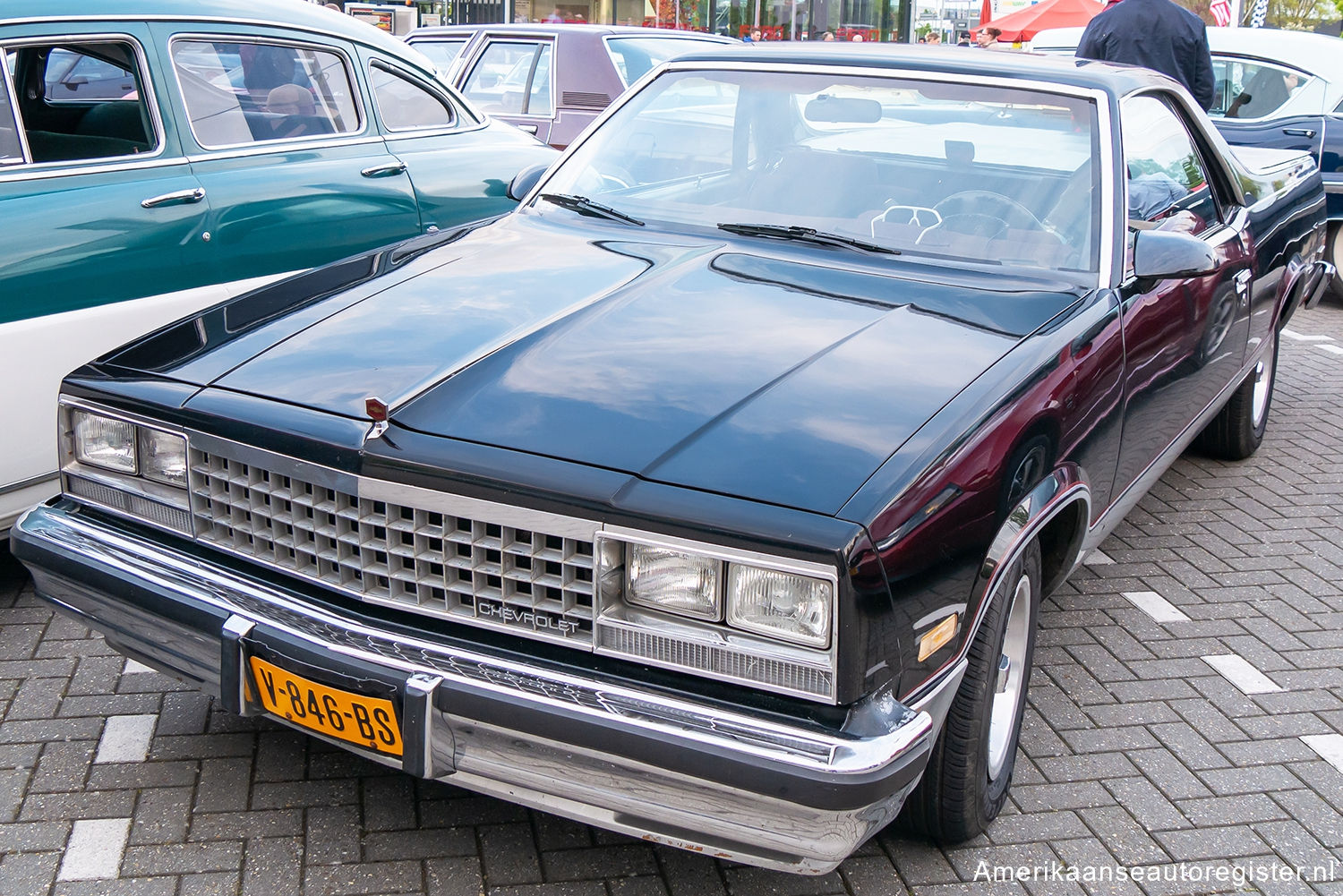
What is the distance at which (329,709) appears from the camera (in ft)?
7.41

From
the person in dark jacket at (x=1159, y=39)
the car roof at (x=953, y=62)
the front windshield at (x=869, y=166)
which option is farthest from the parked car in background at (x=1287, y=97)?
the front windshield at (x=869, y=166)

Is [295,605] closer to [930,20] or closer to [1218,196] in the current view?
[1218,196]

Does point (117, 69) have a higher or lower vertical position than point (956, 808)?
higher

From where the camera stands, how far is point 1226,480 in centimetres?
518

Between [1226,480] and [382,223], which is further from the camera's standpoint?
[1226,480]

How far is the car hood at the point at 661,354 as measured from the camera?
2.21m

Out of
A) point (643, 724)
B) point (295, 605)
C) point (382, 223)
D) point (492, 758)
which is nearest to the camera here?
point (643, 724)

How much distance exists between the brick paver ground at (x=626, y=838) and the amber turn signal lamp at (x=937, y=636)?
26.1 inches

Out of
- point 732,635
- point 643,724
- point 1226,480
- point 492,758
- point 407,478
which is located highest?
point 407,478

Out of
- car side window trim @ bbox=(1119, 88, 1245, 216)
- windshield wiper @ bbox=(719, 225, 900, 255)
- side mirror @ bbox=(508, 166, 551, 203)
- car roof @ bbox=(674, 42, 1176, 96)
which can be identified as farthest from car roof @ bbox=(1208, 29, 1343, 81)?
windshield wiper @ bbox=(719, 225, 900, 255)

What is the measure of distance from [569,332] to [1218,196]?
2749 mm

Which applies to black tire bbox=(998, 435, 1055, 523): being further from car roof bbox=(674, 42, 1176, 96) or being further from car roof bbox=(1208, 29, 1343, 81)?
car roof bbox=(1208, 29, 1343, 81)

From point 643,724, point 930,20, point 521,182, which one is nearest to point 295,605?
point 643,724

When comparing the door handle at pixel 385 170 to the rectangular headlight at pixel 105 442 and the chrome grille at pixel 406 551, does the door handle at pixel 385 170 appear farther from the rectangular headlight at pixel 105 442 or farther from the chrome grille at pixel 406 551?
the chrome grille at pixel 406 551
